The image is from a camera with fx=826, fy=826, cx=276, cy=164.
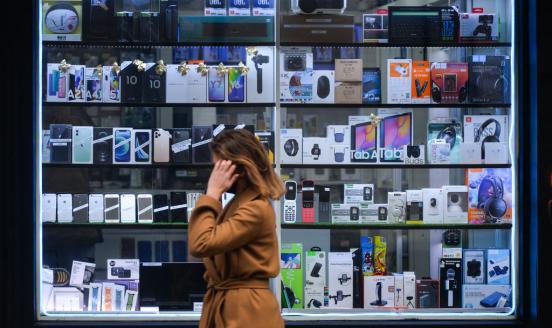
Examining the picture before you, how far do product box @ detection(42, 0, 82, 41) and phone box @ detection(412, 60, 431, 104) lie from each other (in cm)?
260

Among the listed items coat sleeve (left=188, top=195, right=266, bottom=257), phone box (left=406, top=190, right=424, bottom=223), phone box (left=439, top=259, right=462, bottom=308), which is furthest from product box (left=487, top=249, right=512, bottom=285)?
coat sleeve (left=188, top=195, right=266, bottom=257)

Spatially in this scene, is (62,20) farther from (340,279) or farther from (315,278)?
(340,279)

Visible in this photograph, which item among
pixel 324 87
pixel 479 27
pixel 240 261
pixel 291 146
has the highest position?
pixel 479 27

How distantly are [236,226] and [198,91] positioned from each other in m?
3.00

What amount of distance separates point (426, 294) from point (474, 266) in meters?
0.44

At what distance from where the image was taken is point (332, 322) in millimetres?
6129

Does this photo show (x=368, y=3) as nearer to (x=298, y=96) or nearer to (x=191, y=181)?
(x=298, y=96)

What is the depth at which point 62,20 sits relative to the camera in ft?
20.6

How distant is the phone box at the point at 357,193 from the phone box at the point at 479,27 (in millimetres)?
1384

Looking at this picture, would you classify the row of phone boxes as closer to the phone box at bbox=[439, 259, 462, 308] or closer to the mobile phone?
the mobile phone

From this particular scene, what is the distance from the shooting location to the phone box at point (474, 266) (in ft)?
21.0

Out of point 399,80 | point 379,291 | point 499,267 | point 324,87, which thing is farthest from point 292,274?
point 399,80
